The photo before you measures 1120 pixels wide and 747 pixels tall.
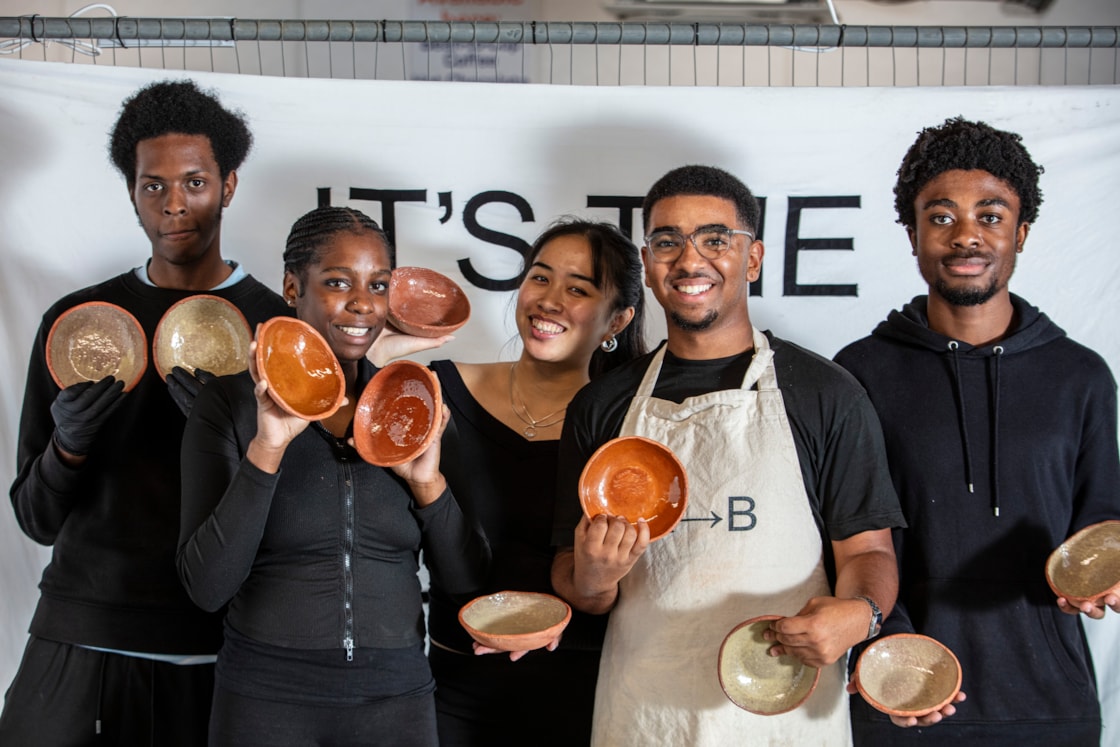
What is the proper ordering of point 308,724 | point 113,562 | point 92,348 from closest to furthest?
point 308,724 < point 113,562 < point 92,348

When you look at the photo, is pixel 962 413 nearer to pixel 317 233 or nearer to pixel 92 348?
pixel 317 233

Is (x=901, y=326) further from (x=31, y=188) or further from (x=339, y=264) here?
(x=31, y=188)

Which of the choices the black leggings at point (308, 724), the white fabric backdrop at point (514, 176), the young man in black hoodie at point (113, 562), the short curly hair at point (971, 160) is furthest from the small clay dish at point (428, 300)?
the short curly hair at point (971, 160)

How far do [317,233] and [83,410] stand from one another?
2.07 feet

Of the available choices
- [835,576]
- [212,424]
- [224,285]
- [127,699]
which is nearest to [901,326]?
[835,576]

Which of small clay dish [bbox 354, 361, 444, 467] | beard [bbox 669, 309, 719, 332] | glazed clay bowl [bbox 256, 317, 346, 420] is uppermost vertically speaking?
beard [bbox 669, 309, 719, 332]

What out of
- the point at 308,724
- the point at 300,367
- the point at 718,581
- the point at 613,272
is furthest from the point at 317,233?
the point at 718,581

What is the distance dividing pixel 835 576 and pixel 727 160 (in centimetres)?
122

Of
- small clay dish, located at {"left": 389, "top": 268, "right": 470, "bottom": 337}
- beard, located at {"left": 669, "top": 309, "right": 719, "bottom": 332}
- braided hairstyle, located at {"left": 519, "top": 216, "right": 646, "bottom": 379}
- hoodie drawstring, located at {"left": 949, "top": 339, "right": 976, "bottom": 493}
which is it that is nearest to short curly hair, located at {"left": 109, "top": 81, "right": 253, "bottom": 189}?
small clay dish, located at {"left": 389, "top": 268, "right": 470, "bottom": 337}

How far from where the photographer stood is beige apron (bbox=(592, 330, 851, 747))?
6.12ft

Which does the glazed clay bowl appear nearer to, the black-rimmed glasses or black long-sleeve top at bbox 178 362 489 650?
black long-sleeve top at bbox 178 362 489 650

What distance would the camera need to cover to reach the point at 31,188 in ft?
8.77

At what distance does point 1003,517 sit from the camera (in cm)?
201

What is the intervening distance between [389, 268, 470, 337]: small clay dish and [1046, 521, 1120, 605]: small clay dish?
1413 millimetres
